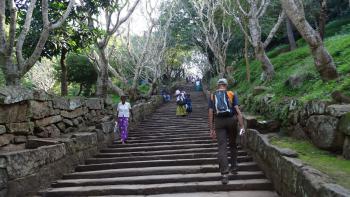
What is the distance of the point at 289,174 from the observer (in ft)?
15.4

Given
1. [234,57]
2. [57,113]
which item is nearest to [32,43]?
[57,113]

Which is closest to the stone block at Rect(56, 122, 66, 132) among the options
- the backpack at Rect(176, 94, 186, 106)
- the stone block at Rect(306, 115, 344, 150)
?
the stone block at Rect(306, 115, 344, 150)

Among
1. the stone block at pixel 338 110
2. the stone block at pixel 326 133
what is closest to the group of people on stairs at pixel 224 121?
the stone block at pixel 326 133

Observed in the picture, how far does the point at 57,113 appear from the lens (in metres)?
8.63

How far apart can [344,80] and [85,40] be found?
6916 millimetres

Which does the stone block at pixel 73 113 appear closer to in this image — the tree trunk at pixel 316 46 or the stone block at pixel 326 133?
the tree trunk at pixel 316 46

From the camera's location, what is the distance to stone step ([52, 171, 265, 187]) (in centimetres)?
666

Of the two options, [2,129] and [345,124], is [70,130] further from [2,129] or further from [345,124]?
[345,124]

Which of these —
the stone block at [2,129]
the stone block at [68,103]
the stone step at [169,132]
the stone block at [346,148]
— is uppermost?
the stone block at [68,103]

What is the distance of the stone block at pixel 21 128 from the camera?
6.68 meters

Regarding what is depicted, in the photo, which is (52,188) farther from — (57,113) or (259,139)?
(259,139)

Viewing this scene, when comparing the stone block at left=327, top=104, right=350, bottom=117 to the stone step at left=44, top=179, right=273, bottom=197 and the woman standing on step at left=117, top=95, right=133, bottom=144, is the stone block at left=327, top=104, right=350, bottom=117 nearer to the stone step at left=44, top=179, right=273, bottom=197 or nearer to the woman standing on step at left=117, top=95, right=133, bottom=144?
the stone step at left=44, top=179, right=273, bottom=197

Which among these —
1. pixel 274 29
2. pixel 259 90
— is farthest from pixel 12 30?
pixel 274 29

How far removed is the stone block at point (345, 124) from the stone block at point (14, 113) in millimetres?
5504
